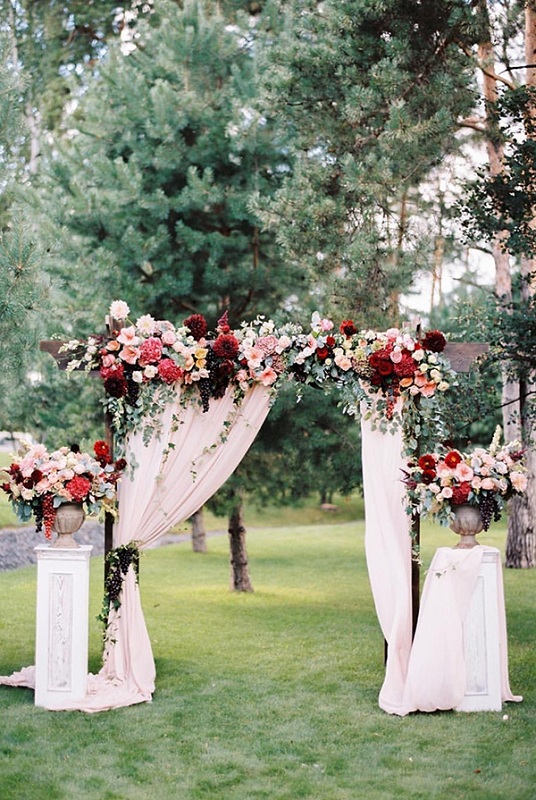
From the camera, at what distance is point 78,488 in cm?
554

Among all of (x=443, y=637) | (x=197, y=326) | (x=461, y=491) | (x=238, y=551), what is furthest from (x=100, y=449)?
(x=238, y=551)

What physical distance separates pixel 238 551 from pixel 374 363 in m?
5.28

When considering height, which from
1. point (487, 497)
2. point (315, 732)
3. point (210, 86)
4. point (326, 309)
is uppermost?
point (210, 86)

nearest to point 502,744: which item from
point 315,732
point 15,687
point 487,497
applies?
point 315,732

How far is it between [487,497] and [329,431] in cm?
447

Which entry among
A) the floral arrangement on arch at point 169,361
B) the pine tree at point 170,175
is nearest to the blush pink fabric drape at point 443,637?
the floral arrangement on arch at point 169,361

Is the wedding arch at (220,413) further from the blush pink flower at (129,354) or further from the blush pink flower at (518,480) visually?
the blush pink flower at (518,480)

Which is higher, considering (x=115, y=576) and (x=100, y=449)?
(x=100, y=449)

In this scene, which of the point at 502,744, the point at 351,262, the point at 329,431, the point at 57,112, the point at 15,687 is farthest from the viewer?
the point at 57,112

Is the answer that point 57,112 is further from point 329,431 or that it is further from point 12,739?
point 12,739

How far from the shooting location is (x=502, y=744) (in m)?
4.81

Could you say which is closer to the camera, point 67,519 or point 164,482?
point 67,519

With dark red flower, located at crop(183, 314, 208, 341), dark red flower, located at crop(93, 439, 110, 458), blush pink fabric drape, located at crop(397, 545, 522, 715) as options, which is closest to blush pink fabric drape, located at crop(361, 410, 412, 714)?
blush pink fabric drape, located at crop(397, 545, 522, 715)

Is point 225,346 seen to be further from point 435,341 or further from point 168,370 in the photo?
point 435,341
